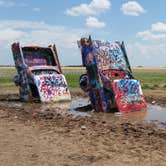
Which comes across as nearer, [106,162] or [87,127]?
[106,162]

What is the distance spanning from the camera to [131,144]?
8508mm

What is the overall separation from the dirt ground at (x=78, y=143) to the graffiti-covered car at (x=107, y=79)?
2.80 m

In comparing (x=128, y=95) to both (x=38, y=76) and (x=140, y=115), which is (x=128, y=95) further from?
(x=38, y=76)

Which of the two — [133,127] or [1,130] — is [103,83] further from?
[1,130]

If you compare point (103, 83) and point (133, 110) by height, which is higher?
point (103, 83)

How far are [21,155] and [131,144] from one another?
2.18 meters

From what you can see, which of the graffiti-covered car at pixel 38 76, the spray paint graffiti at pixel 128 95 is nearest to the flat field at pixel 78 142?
the spray paint graffiti at pixel 128 95

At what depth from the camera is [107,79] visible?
49.6 ft

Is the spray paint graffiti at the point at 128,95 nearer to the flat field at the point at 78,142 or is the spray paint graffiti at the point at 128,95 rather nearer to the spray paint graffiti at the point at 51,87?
the flat field at the point at 78,142

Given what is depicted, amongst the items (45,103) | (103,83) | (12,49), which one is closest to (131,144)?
(103,83)

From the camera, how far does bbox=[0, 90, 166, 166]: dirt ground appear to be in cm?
719

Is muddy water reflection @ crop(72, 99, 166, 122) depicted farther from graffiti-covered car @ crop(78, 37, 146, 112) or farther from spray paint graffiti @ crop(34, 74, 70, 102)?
spray paint graffiti @ crop(34, 74, 70, 102)

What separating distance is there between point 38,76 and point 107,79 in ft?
14.1

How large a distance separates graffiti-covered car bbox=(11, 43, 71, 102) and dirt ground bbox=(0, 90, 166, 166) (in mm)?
6054
